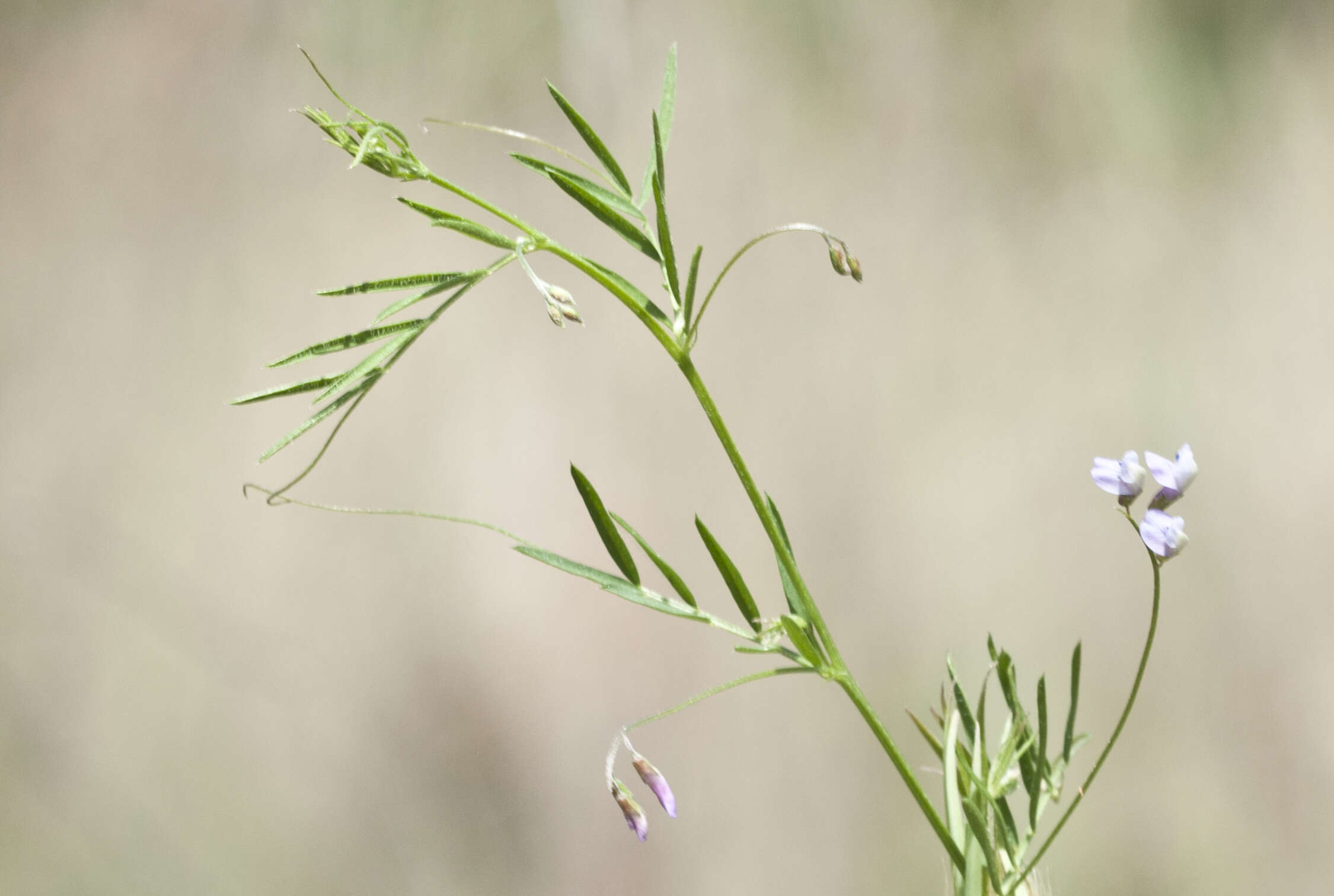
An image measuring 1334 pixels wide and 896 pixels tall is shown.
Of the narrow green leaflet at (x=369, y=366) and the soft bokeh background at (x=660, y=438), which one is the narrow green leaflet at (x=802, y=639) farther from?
the soft bokeh background at (x=660, y=438)

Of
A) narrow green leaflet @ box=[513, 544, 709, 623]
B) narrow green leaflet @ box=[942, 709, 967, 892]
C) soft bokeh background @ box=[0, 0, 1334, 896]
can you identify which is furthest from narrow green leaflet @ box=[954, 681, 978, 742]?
soft bokeh background @ box=[0, 0, 1334, 896]

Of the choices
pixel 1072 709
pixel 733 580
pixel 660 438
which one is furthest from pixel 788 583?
pixel 660 438

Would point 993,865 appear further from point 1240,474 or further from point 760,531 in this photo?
point 1240,474

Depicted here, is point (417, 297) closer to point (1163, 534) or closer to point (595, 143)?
point (595, 143)

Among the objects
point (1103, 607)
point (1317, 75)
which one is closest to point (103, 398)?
point (1103, 607)

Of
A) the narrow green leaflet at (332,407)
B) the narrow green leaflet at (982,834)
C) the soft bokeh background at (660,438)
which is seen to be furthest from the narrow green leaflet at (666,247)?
the soft bokeh background at (660,438)

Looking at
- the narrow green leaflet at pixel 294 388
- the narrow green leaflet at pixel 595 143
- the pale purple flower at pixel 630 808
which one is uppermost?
the narrow green leaflet at pixel 595 143
